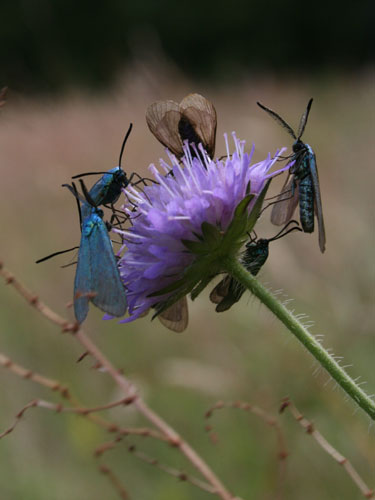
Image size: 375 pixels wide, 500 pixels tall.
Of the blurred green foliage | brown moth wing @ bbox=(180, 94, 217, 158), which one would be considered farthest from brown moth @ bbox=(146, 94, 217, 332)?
the blurred green foliage

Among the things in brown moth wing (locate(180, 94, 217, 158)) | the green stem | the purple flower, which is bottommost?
the green stem

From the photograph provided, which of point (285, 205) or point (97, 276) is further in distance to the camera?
point (285, 205)

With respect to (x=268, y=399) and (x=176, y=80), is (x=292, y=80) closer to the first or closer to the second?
(x=176, y=80)

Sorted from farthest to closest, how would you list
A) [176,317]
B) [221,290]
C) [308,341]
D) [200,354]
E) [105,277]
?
[200,354], [176,317], [221,290], [105,277], [308,341]

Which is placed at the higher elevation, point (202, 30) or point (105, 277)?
point (105, 277)

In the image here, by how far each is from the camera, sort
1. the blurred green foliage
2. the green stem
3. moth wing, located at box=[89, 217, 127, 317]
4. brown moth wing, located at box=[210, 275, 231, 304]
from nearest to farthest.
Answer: the green stem
moth wing, located at box=[89, 217, 127, 317]
brown moth wing, located at box=[210, 275, 231, 304]
the blurred green foliage

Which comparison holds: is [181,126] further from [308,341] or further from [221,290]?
[308,341]

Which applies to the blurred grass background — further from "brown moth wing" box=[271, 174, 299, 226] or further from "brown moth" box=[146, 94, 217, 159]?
"brown moth" box=[146, 94, 217, 159]

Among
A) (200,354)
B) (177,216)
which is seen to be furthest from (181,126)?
(200,354)
